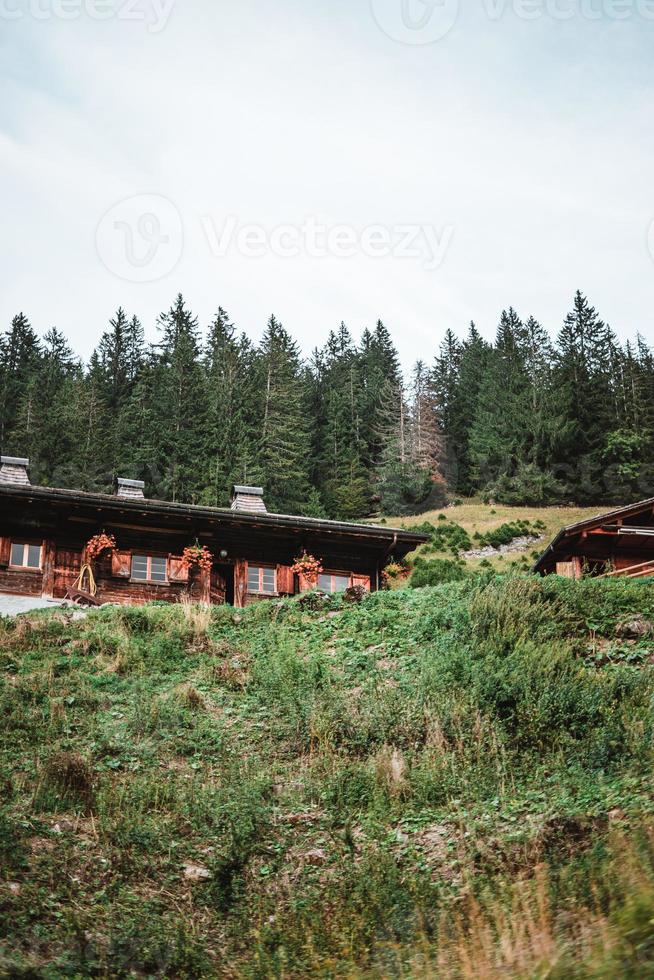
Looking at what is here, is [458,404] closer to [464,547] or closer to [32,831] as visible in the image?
[464,547]

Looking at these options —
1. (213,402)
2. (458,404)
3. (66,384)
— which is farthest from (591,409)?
(66,384)

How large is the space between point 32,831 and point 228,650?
310 inches

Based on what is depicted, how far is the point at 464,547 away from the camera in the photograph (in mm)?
55500

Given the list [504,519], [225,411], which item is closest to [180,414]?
[225,411]

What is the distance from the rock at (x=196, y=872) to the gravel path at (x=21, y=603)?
14.6m

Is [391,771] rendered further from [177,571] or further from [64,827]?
[177,571]

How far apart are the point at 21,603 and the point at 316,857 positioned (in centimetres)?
1573

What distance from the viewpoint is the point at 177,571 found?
1040 inches

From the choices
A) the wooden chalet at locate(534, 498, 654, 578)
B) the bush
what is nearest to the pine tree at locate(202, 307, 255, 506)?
the bush

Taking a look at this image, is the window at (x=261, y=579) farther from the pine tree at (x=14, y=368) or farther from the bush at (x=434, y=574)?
the pine tree at (x=14, y=368)

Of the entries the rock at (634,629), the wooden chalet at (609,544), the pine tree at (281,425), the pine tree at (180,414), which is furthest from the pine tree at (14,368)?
the rock at (634,629)

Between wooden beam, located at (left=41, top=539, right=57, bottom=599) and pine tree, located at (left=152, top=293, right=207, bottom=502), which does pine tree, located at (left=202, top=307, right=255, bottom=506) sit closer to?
pine tree, located at (left=152, top=293, right=207, bottom=502)

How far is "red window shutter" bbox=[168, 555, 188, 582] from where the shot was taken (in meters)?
26.3

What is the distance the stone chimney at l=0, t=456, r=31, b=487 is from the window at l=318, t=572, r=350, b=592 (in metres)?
9.02
